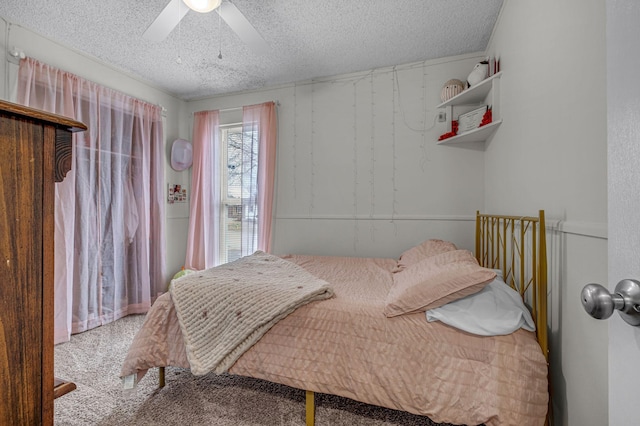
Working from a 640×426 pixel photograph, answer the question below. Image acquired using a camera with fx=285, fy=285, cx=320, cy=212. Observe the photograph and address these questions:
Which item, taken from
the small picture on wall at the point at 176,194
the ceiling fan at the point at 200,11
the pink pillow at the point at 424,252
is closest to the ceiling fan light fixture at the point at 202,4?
the ceiling fan at the point at 200,11

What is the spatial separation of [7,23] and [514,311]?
3.81 m

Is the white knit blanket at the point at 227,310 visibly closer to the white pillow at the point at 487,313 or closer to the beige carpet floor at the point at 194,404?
the beige carpet floor at the point at 194,404

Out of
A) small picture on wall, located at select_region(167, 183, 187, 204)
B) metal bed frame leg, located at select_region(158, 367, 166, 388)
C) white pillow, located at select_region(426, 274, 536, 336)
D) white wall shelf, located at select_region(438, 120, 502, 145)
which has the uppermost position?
white wall shelf, located at select_region(438, 120, 502, 145)

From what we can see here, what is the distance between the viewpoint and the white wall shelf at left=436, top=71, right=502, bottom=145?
206 cm

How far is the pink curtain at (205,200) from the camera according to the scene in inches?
138

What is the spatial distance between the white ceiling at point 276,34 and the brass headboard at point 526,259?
155 centimetres

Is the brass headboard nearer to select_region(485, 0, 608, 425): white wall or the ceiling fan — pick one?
select_region(485, 0, 608, 425): white wall

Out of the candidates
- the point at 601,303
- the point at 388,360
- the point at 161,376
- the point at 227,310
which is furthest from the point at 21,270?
the point at 161,376

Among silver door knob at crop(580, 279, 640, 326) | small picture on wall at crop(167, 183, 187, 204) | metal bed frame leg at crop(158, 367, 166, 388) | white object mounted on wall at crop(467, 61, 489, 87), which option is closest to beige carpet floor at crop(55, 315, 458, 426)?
metal bed frame leg at crop(158, 367, 166, 388)

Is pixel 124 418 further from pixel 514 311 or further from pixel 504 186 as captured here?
pixel 504 186

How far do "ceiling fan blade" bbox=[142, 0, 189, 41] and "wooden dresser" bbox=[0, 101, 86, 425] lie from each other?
1.46 m

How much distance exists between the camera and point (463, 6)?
2.04 metres

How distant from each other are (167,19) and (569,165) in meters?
2.21

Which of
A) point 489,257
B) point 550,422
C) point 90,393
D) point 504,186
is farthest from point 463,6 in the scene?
point 90,393
